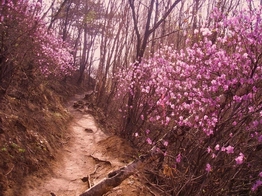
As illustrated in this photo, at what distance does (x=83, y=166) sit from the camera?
6922 mm

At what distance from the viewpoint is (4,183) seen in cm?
437

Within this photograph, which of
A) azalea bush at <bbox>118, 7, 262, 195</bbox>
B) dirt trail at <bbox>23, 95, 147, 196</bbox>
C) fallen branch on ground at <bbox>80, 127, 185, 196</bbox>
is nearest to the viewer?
azalea bush at <bbox>118, 7, 262, 195</bbox>

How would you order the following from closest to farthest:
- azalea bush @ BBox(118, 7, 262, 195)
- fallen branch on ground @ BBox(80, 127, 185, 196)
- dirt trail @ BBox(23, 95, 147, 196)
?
azalea bush @ BBox(118, 7, 262, 195)
fallen branch on ground @ BBox(80, 127, 185, 196)
dirt trail @ BBox(23, 95, 147, 196)

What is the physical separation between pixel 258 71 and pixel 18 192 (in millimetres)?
4906

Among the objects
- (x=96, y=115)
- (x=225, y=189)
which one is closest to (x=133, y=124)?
(x=225, y=189)

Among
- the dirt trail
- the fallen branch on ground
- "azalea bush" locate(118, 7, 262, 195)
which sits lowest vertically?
the dirt trail

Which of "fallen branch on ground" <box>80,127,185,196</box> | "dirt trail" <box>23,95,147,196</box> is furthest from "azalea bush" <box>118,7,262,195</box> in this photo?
"dirt trail" <box>23,95,147,196</box>

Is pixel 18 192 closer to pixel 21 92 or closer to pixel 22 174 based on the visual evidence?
pixel 22 174

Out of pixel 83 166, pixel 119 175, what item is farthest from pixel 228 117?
pixel 83 166

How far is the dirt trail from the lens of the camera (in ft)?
17.1

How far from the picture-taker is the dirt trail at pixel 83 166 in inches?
206

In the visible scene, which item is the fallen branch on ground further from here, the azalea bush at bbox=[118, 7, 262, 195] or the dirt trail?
the dirt trail

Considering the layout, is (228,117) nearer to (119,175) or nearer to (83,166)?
(119,175)

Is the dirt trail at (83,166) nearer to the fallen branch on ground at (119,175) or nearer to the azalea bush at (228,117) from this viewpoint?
the fallen branch on ground at (119,175)
